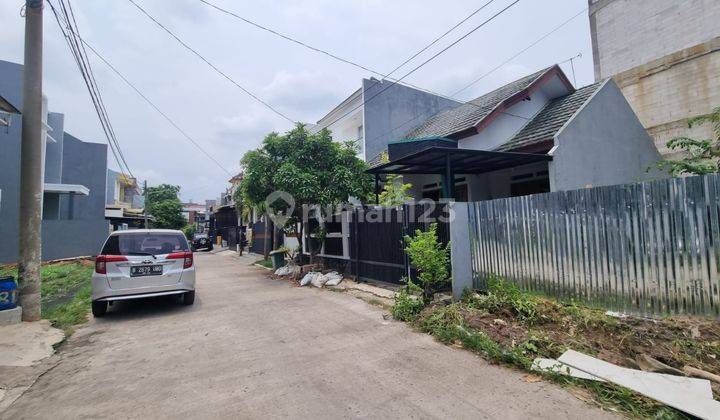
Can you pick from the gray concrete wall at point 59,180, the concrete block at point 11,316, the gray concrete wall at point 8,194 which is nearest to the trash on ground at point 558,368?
the concrete block at point 11,316

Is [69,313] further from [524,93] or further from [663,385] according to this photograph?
[524,93]

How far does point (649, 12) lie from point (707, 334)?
13.5m

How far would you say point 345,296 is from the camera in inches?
296

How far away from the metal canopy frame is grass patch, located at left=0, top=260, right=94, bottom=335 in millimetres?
6851

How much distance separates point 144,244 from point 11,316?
2134 mm

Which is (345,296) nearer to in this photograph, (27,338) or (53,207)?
(27,338)

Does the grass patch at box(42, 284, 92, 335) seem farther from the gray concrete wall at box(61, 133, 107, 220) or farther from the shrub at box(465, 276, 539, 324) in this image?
the gray concrete wall at box(61, 133, 107, 220)

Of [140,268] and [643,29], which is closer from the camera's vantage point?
[140,268]

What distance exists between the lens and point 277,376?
354 centimetres

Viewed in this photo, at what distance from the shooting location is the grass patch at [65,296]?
6.12 meters

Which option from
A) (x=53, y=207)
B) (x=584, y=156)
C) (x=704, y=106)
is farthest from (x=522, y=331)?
(x=53, y=207)

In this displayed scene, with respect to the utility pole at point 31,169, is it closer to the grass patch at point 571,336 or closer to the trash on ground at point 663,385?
the grass patch at point 571,336

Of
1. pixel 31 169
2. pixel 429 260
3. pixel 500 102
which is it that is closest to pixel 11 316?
pixel 31 169

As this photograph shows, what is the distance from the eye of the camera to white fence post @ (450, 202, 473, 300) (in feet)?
19.3
